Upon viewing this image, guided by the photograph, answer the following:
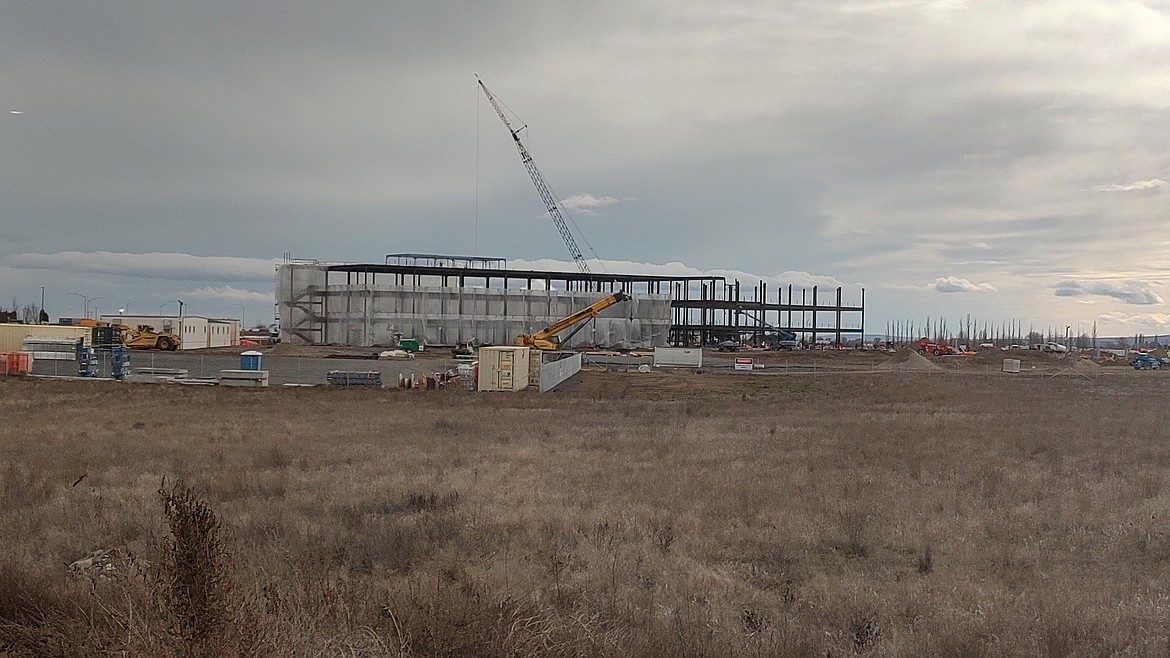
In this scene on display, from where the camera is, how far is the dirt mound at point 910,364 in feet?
224

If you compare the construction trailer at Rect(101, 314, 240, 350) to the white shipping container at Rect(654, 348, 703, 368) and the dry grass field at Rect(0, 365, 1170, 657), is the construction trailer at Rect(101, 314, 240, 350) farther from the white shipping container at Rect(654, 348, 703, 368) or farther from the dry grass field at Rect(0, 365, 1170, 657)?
the dry grass field at Rect(0, 365, 1170, 657)

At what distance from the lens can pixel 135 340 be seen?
75.2 metres

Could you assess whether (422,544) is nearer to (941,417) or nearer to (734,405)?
(941,417)

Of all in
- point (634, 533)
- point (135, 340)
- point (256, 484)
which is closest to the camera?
point (634, 533)

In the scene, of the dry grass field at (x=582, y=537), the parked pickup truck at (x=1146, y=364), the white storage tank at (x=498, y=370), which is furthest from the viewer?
the parked pickup truck at (x=1146, y=364)

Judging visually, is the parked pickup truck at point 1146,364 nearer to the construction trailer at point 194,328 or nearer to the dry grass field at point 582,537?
the dry grass field at point 582,537

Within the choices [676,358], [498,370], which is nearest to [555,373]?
[498,370]

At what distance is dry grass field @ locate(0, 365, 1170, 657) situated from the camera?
6.57 m

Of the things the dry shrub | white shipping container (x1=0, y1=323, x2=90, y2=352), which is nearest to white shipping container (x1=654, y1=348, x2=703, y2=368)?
white shipping container (x1=0, y1=323, x2=90, y2=352)

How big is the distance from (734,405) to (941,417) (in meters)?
8.33

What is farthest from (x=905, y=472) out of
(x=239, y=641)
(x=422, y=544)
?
(x=239, y=641)

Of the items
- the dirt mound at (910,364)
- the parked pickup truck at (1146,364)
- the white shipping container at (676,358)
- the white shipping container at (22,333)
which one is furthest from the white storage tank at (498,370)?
the parked pickup truck at (1146,364)

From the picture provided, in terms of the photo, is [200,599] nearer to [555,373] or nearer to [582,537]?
[582,537]

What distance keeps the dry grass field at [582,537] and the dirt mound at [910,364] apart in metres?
43.3
